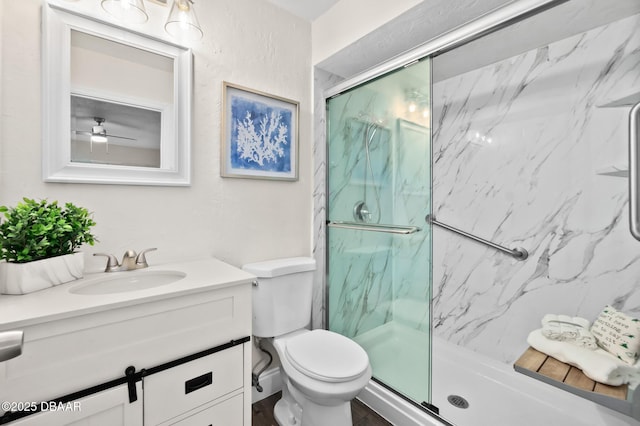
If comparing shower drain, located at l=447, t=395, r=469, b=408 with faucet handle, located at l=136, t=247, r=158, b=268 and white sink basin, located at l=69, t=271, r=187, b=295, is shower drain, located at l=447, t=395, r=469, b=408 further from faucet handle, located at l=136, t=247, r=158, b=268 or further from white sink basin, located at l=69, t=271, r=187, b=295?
faucet handle, located at l=136, t=247, r=158, b=268

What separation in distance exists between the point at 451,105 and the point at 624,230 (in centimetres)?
130

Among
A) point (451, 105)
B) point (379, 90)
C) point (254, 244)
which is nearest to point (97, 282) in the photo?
point (254, 244)

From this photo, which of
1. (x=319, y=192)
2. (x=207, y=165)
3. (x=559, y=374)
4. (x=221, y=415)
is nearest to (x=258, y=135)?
(x=207, y=165)

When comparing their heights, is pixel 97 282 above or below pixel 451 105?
below

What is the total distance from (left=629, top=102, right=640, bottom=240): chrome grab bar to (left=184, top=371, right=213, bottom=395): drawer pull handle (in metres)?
1.44

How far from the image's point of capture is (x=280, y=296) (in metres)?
1.54

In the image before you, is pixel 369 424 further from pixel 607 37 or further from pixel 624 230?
pixel 607 37

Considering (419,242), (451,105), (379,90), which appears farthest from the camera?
(451,105)

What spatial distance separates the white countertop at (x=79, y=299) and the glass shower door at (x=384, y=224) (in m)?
0.85

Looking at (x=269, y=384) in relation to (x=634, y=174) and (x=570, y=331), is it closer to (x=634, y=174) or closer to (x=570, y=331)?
(x=570, y=331)

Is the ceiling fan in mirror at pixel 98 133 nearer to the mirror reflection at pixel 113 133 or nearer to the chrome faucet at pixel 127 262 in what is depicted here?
the mirror reflection at pixel 113 133

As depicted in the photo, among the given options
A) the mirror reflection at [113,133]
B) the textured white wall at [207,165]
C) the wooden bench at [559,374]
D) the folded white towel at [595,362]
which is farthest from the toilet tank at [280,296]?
the folded white towel at [595,362]

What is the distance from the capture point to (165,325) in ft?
3.19

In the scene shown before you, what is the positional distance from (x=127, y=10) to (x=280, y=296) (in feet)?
4.97
